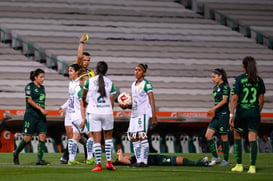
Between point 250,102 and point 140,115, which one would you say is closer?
point 250,102

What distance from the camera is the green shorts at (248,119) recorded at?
43.9 ft

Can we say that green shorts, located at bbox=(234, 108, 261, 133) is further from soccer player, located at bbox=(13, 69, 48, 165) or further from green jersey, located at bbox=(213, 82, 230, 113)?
soccer player, located at bbox=(13, 69, 48, 165)

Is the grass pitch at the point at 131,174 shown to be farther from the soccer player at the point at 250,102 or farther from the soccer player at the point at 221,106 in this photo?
the soccer player at the point at 221,106

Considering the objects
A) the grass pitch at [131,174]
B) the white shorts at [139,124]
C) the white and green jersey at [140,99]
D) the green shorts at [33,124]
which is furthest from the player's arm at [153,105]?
the green shorts at [33,124]

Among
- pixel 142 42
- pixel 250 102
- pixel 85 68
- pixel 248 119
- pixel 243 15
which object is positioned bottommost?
pixel 248 119

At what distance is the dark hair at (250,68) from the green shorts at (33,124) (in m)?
4.97

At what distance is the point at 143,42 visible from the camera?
3372 cm

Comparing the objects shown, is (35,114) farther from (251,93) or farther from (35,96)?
(251,93)

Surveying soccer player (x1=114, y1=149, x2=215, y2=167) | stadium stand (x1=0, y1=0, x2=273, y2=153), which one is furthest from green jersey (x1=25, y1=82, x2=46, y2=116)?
stadium stand (x1=0, y1=0, x2=273, y2=153)

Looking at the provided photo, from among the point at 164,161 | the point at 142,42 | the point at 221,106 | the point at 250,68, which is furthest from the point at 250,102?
the point at 142,42

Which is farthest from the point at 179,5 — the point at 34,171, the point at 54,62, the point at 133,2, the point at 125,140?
the point at 34,171

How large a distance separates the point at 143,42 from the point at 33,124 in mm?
17883

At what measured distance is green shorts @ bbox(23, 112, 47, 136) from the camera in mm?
16188

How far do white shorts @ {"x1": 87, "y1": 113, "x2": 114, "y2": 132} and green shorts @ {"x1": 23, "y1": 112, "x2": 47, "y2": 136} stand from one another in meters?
Result: 2.69
